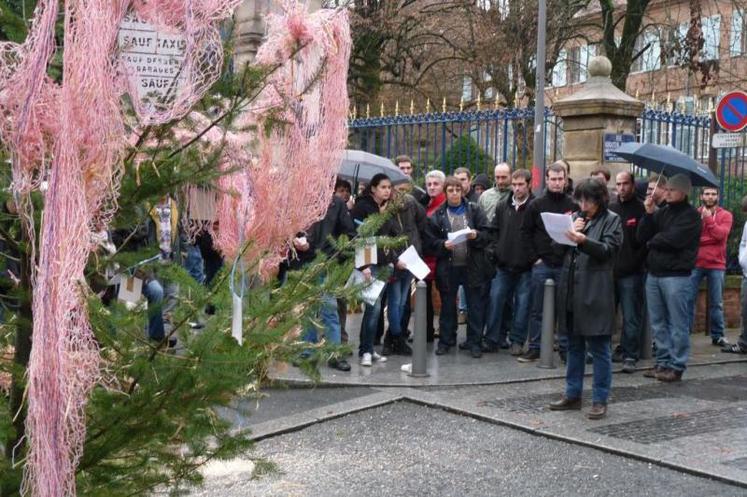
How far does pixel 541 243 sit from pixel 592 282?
270 centimetres

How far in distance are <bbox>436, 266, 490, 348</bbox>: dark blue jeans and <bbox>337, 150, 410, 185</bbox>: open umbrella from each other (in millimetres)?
1243

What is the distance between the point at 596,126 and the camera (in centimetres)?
1210

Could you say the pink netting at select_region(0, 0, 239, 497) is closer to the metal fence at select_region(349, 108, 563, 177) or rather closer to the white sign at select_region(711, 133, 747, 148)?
the metal fence at select_region(349, 108, 563, 177)

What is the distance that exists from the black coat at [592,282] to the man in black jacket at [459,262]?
279 centimetres

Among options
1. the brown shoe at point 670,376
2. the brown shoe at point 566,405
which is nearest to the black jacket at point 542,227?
the brown shoe at point 670,376

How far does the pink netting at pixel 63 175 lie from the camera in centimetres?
234

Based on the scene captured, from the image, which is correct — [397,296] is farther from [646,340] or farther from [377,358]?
[646,340]

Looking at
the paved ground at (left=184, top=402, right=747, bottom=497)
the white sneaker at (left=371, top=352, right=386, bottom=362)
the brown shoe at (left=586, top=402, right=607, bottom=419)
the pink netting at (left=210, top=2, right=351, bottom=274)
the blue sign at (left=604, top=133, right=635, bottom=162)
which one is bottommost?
the paved ground at (left=184, top=402, right=747, bottom=497)

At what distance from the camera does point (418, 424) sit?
7477mm

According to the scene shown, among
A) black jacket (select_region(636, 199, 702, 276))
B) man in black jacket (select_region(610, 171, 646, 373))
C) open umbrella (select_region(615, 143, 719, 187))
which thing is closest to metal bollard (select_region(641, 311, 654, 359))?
man in black jacket (select_region(610, 171, 646, 373))

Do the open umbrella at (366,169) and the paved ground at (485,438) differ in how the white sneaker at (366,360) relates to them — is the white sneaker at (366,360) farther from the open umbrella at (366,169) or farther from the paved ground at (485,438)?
the open umbrella at (366,169)

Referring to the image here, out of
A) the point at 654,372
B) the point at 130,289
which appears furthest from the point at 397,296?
the point at 130,289

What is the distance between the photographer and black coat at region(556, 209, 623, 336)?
7527mm

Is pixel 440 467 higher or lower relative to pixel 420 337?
lower
